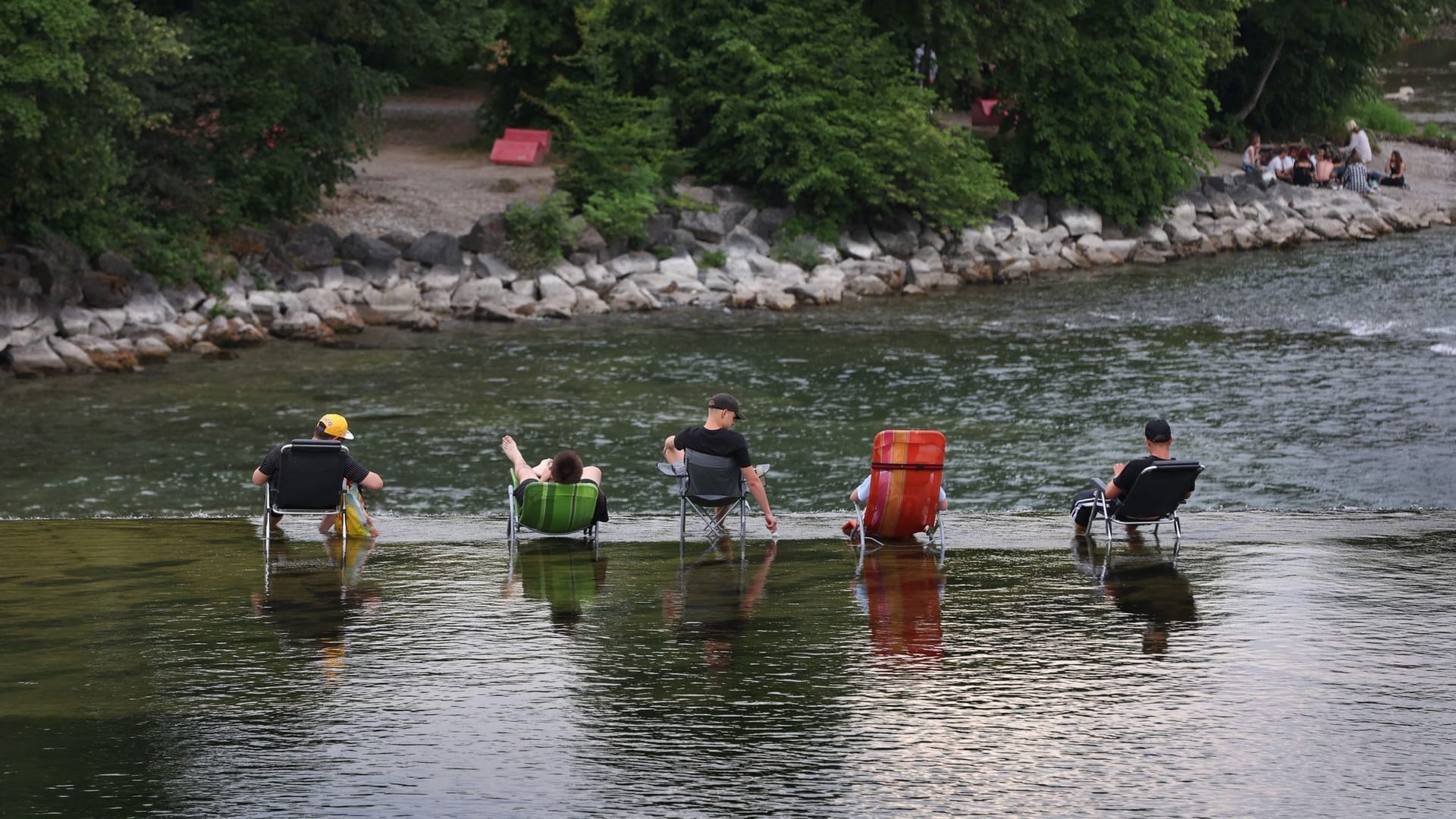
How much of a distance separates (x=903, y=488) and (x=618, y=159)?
85.7ft

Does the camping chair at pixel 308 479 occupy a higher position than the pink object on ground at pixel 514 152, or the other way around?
the pink object on ground at pixel 514 152

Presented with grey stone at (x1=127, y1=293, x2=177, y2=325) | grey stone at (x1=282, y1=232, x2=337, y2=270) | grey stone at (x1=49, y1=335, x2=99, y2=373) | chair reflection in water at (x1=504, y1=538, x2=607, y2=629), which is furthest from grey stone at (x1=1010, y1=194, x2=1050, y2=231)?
chair reflection in water at (x1=504, y1=538, x2=607, y2=629)

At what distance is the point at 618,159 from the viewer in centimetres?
3872

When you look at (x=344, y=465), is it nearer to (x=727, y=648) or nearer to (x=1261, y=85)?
(x=727, y=648)

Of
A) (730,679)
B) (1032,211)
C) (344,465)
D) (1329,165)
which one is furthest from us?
(1329,165)

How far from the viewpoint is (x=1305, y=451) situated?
76.3 ft

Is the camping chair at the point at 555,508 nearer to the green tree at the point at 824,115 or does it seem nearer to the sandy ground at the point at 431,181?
the sandy ground at the point at 431,181

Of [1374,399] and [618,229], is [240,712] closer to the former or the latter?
[1374,399]

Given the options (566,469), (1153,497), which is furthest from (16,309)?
(1153,497)

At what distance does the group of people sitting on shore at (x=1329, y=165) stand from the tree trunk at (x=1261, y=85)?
1401 millimetres

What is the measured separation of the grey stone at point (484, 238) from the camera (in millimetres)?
35875

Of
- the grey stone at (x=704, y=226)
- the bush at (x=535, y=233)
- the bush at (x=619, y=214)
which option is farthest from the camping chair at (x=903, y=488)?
the grey stone at (x=704, y=226)

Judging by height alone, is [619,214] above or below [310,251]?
above

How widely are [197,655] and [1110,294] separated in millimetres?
29144
